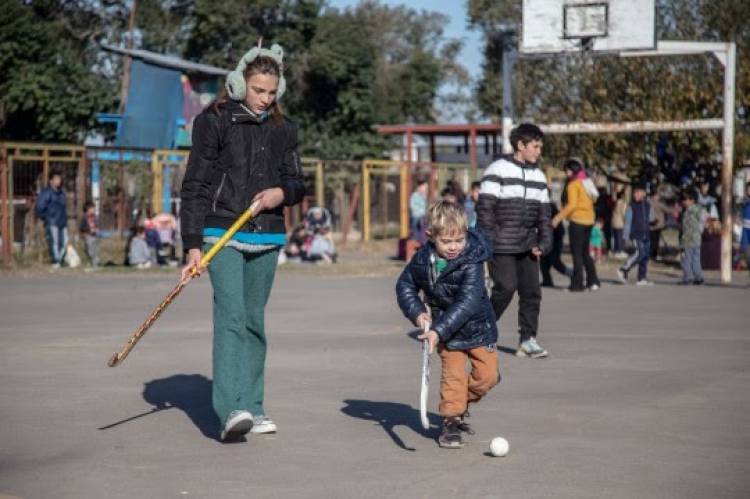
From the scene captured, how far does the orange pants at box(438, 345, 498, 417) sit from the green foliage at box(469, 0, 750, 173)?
63.9 feet

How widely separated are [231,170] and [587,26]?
49.5 ft

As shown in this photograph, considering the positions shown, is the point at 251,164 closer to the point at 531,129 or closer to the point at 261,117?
the point at 261,117

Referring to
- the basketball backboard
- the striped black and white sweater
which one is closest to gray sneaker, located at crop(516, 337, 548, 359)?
the striped black and white sweater

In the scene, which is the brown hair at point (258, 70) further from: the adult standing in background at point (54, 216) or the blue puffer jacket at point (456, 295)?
the adult standing in background at point (54, 216)

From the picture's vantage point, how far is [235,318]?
269 inches

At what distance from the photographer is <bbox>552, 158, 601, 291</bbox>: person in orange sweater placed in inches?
718

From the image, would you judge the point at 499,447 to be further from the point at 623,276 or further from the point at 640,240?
the point at 623,276

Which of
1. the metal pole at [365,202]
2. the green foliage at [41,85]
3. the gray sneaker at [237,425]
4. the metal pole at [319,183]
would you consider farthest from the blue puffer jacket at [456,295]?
the green foliage at [41,85]

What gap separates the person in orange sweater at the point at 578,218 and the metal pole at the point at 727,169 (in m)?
3.14

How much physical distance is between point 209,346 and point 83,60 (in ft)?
137

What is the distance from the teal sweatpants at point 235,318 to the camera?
22.2ft

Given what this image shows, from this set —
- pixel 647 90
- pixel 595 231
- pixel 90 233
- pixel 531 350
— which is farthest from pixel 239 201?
pixel 595 231

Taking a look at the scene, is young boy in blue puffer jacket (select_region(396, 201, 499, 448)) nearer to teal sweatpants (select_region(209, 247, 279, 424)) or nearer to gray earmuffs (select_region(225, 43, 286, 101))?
teal sweatpants (select_region(209, 247, 279, 424))

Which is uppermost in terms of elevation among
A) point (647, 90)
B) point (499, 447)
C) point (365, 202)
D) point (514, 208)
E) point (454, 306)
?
point (647, 90)
